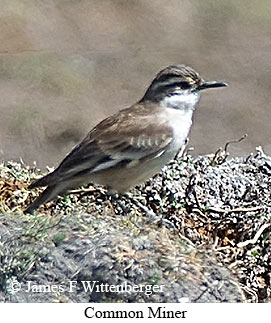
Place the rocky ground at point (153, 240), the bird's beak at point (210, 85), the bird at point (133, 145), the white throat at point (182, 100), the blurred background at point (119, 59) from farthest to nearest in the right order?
the blurred background at point (119, 59) → the white throat at point (182, 100) → the bird's beak at point (210, 85) → the bird at point (133, 145) → the rocky ground at point (153, 240)

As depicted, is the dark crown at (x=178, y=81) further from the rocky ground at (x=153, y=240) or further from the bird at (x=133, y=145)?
the rocky ground at (x=153, y=240)

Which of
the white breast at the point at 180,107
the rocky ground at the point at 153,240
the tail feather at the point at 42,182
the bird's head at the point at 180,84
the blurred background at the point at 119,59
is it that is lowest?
the blurred background at the point at 119,59

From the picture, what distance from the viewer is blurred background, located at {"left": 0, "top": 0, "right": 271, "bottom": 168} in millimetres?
9883

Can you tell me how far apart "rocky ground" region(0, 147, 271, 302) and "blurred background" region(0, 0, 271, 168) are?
2.57 m

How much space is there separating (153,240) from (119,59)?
182 inches

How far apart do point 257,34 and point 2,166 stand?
372 centimetres

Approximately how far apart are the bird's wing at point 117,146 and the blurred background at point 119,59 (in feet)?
8.81

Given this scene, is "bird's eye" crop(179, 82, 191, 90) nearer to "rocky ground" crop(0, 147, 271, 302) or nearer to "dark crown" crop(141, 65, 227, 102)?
"dark crown" crop(141, 65, 227, 102)

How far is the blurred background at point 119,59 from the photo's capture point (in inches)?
389

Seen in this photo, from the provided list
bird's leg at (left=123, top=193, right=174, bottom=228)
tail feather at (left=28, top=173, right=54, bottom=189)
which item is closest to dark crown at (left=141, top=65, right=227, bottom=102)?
bird's leg at (left=123, top=193, right=174, bottom=228)

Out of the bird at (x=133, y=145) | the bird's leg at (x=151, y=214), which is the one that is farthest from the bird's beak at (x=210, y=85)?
the bird's leg at (x=151, y=214)

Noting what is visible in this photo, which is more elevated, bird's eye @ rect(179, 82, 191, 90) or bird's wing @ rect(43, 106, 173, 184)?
bird's eye @ rect(179, 82, 191, 90)

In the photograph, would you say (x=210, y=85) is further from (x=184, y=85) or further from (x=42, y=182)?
(x=42, y=182)

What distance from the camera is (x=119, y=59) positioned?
35.0 ft
